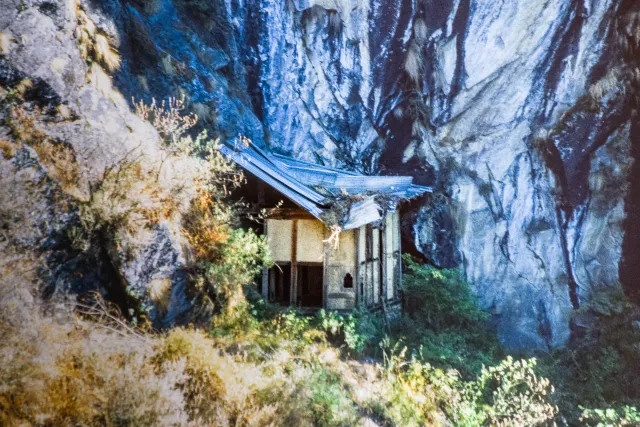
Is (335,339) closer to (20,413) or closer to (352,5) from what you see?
(20,413)

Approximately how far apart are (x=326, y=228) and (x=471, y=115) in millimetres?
7315

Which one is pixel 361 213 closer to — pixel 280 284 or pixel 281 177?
pixel 281 177

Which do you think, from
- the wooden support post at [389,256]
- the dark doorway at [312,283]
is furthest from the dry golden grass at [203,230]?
the wooden support post at [389,256]

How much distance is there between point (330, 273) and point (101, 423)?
6.13 m

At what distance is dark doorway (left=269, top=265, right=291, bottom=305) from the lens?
9.45 meters

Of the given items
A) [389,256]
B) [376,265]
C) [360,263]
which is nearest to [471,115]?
[389,256]

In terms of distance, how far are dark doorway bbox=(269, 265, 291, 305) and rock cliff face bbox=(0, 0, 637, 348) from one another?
375cm

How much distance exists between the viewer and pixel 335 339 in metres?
7.73

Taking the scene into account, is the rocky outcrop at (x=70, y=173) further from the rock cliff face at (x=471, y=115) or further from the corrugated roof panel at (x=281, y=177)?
the rock cliff face at (x=471, y=115)

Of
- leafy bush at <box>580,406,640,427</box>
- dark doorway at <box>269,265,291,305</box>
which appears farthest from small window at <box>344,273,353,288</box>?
leafy bush at <box>580,406,640,427</box>

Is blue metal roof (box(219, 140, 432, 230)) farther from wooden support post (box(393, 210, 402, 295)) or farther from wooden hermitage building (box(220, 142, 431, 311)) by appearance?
wooden support post (box(393, 210, 402, 295))

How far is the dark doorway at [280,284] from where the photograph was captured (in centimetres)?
945

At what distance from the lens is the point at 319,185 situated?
31.7 ft

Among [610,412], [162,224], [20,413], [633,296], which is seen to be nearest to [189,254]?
[162,224]
